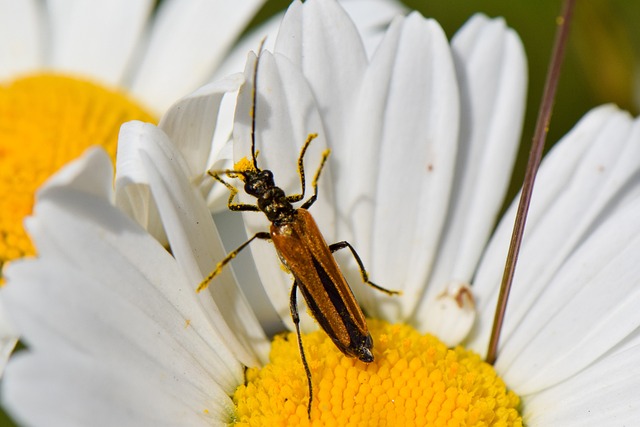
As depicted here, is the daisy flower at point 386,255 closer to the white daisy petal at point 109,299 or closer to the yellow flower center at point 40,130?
the white daisy petal at point 109,299

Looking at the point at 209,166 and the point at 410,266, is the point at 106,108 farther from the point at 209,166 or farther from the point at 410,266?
the point at 410,266

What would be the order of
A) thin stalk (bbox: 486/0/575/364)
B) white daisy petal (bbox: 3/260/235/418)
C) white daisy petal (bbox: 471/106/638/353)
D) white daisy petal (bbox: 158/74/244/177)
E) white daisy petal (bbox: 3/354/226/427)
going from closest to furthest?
white daisy petal (bbox: 3/354/226/427), white daisy petal (bbox: 3/260/235/418), thin stalk (bbox: 486/0/575/364), white daisy petal (bbox: 158/74/244/177), white daisy petal (bbox: 471/106/638/353)

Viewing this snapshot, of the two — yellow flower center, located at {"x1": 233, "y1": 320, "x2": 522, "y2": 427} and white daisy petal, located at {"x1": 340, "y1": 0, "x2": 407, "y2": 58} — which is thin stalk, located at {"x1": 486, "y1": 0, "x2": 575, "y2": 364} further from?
white daisy petal, located at {"x1": 340, "y1": 0, "x2": 407, "y2": 58}

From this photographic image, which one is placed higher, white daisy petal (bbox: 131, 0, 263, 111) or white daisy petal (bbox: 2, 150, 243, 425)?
white daisy petal (bbox: 2, 150, 243, 425)

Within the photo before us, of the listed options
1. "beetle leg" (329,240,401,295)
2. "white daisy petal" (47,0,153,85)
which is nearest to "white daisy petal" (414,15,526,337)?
"beetle leg" (329,240,401,295)

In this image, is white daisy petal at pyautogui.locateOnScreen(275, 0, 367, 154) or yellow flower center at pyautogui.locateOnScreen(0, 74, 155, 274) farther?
yellow flower center at pyautogui.locateOnScreen(0, 74, 155, 274)

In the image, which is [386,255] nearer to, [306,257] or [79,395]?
[306,257]

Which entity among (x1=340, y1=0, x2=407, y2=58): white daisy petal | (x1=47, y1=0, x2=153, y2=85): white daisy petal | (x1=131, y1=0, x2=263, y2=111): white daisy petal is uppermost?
(x1=47, y1=0, x2=153, y2=85): white daisy petal
